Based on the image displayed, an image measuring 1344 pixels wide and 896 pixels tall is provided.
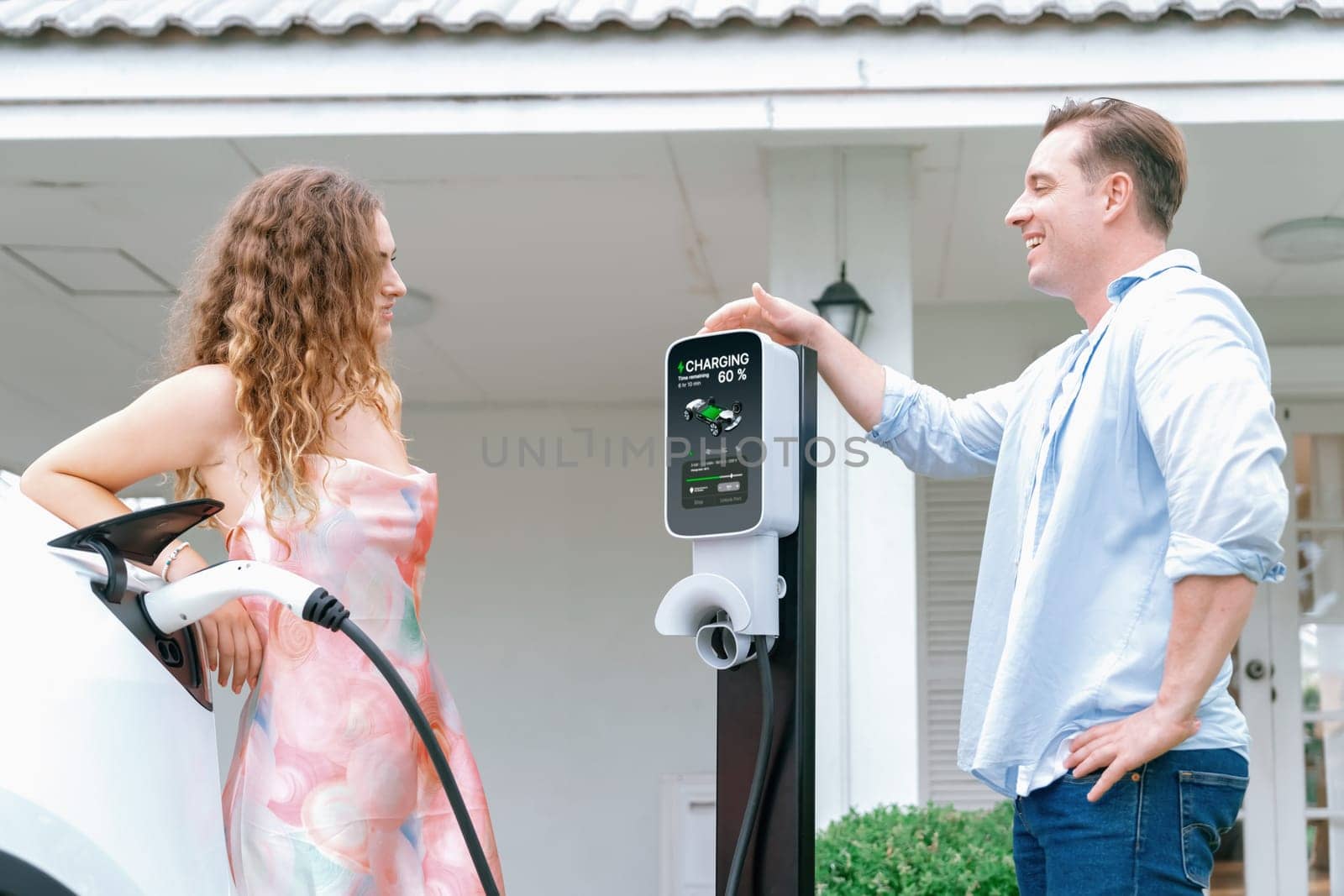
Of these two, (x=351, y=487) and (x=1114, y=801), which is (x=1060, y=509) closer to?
(x=1114, y=801)

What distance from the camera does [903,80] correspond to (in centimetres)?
330

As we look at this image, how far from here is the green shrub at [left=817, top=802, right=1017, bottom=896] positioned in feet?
8.78

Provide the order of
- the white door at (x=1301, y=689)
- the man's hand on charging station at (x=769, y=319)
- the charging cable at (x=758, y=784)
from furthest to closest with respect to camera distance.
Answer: the white door at (x=1301, y=689)
the man's hand on charging station at (x=769, y=319)
the charging cable at (x=758, y=784)

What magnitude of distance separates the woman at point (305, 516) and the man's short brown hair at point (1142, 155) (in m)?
0.99

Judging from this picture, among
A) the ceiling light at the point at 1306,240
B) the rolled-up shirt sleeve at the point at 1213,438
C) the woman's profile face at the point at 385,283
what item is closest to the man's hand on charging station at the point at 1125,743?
the rolled-up shirt sleeve at the point at 1213,438

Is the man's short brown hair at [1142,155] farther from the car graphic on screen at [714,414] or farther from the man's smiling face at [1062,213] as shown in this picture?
the car graphic on screen at [714,414]

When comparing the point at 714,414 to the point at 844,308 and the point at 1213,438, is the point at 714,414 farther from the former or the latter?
the point at 844,308

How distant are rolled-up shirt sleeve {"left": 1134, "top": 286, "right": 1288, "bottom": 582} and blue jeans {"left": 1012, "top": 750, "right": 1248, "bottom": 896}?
22 cm

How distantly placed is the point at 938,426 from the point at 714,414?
0.51 meters

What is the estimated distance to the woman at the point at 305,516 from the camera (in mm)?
1560

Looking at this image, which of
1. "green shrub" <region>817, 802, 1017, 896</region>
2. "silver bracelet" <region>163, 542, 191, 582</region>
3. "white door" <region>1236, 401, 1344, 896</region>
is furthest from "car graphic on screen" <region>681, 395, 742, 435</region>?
"white door" <region>1236, 401, 1344, 896</region>

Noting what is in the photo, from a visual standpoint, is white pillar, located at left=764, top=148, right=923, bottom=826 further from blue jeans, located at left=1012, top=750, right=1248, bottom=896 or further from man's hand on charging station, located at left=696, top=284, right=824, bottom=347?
blue jeans, located at left=1012, top=750, right=1248, bottom=896

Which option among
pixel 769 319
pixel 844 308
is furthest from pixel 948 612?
pixel 769 319

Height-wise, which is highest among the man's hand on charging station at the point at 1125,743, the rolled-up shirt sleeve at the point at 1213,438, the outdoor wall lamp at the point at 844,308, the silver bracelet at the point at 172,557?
the outdoor wall lamp at the point at 844,308
